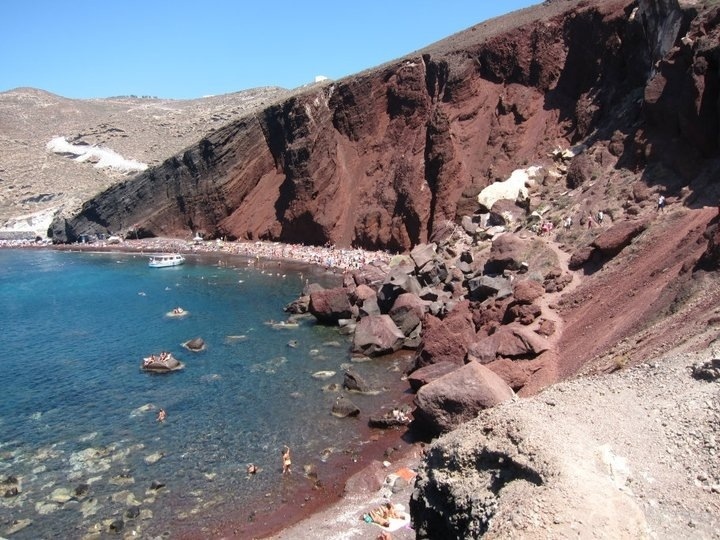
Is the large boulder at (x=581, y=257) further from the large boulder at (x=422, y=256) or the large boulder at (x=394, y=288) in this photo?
the large boulder at (x=422, y=256)

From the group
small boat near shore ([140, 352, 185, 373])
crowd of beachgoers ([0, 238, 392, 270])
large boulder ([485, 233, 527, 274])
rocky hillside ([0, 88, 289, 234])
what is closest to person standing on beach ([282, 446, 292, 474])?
small boat near shore ([140, 352, 185, 373])

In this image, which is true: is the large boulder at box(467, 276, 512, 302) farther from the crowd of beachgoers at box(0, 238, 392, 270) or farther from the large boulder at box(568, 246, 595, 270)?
the crowd of beachgoers at box(0, 238, 392, 270)

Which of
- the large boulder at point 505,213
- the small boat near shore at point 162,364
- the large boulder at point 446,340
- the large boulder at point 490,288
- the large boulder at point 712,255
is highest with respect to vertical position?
the large boulder at point 712,255

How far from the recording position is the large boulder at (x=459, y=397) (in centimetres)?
1991

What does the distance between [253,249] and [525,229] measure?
4430cm

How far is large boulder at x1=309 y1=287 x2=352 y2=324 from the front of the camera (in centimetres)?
4075

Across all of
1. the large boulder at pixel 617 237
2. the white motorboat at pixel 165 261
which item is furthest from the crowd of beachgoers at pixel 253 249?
the large boulder at pixel 617 237

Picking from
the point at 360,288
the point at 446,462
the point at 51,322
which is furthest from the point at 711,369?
the point at 51,322

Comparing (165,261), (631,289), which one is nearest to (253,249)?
(165,261)

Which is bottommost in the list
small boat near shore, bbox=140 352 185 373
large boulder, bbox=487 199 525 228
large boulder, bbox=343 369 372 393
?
large boulder, bbox=343 369 372 393

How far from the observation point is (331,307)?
133 ft

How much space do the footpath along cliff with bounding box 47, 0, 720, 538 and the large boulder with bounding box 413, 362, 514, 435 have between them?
84 millimetres

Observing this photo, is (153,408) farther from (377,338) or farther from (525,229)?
(525,229)

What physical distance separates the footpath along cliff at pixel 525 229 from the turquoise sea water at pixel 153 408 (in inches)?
182
